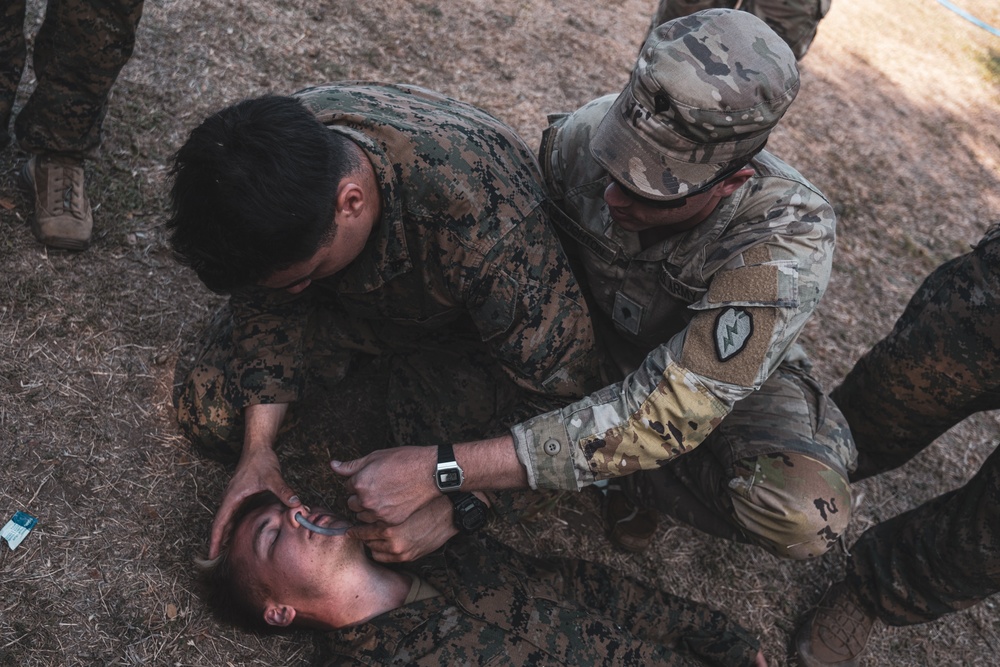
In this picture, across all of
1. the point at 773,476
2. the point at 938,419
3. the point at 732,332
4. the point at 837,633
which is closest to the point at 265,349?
the point at 732,332

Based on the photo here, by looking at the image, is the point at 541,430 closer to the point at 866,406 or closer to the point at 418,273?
the point at 418,273

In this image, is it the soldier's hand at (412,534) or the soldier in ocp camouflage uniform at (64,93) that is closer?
the soldier's hand at (412,534)

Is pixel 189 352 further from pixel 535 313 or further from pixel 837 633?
pixel 837 633

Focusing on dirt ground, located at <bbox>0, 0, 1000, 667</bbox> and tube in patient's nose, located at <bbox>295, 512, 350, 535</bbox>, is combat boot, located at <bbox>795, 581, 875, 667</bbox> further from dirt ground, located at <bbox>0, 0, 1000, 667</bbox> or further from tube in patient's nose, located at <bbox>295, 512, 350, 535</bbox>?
tube in patient's nose, located at <bbox>295, 512, 350, 535</bbox>

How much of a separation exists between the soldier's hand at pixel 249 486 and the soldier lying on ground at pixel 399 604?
4 cm

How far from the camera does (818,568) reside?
3.61 metres

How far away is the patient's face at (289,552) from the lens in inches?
104

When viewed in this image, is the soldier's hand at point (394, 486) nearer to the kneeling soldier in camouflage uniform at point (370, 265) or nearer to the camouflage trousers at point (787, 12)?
the kneeling soldier in camouflage uniform at point (370, 265)

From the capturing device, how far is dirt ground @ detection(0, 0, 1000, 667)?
2736 millimetres

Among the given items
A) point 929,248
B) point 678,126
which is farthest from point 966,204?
point 678,126

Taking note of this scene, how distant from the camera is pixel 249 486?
2836 millimetres

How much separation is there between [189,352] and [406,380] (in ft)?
3.19

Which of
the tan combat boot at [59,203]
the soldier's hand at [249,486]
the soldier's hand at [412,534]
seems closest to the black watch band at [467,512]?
the soldier's hand at [412,534]

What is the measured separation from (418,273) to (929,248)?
4.60 meters
